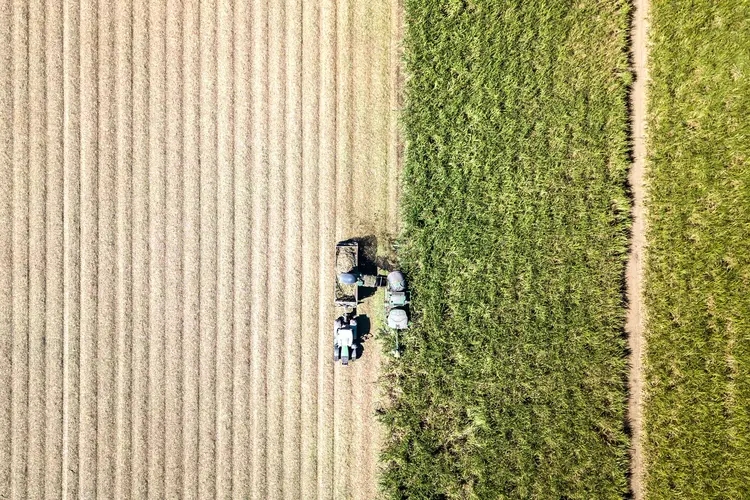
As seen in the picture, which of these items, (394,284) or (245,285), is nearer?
(394,284)

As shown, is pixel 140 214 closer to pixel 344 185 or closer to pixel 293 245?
pixel 293 245

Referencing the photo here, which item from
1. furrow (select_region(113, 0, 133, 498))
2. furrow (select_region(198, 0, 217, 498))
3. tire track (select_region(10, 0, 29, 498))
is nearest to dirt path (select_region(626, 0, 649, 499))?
furrow (select_region(198, 0, 217, 498))

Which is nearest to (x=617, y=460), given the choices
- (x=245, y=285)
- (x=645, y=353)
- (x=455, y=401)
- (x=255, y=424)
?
(x=645, y=353)

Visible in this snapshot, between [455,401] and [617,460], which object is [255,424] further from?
[617,460]

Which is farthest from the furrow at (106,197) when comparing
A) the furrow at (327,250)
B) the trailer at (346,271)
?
the trailer at (346,271)

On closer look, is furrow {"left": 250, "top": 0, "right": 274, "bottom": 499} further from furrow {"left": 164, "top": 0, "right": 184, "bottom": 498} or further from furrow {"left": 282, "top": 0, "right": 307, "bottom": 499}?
furrow {"left": 164, "top": 0, "right": 184, "bottom": 498}

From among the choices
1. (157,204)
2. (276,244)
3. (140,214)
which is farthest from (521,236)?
(140,214)

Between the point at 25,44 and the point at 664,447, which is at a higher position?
the point at 25,44

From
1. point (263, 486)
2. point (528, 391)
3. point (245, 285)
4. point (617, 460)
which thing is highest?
point (245, 285)
